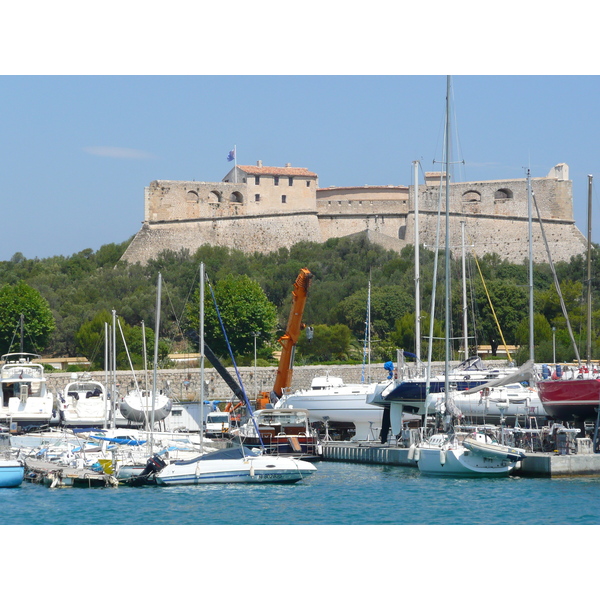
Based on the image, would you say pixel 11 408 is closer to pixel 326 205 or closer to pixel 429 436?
pixel 429 436

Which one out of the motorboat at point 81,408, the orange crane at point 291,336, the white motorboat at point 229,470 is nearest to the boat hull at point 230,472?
the white motorboat at point 229,470

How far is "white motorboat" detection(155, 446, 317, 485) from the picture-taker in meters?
18.4

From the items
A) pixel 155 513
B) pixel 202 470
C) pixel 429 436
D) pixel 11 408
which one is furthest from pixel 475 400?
pixel 11 408

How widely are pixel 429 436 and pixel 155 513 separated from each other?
23.2 feet

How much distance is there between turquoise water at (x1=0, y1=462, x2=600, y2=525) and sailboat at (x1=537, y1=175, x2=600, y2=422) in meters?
2.38

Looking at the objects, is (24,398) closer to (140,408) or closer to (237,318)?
(140,408)

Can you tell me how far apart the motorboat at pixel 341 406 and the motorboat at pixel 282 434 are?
15.2ft

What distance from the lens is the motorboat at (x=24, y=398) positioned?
27.0 metres

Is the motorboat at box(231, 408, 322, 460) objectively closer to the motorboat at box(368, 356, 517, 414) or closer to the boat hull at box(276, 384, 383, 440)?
the motorboat at box(368, 356, 517, 414)

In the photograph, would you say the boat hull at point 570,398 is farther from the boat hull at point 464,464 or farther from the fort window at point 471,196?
the fort window at point 471,196

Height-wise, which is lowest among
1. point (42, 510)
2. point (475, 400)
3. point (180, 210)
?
point (42, 510)

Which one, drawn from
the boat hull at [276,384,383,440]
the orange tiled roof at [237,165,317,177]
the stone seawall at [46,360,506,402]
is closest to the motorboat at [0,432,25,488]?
the boat hull at [276,384,383,440]

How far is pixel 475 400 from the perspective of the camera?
77.3 feet

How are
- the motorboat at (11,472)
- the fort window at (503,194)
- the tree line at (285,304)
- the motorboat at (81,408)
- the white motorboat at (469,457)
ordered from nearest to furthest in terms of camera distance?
the motorboat at (11,472), the white motorboat at (469,457), the motorboat at (81,408), the tree line at (285,304), the fort window at (503,194)
